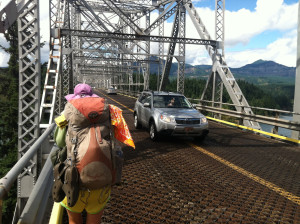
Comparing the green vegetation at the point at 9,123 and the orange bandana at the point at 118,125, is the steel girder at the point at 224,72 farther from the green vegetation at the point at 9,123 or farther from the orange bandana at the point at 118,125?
the green vegetation at the point at 9,123

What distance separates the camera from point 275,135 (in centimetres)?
1108

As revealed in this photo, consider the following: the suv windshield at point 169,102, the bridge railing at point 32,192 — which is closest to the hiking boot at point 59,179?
the bridge railing at point 32,192

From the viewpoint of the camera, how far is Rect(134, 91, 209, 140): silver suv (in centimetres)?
888

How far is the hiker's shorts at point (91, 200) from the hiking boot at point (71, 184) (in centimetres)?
12

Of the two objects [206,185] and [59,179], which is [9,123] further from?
[59,179]

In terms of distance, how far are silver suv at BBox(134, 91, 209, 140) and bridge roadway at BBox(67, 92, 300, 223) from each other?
0.53 m

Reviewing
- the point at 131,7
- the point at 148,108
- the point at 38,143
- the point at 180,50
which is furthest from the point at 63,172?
the point at 131,7

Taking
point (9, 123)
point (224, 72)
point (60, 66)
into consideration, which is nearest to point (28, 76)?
point (60, 66)

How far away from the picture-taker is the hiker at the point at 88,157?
2.33 meters

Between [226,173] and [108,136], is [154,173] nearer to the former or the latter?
[226,173]

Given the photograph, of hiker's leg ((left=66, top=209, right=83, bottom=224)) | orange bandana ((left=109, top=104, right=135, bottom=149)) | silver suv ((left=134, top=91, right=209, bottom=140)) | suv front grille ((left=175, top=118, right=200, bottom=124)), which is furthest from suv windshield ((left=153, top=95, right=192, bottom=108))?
hiker's leg ((left=66, top=209, right=83, bottom=224))

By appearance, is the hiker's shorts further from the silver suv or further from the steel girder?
the steel girder

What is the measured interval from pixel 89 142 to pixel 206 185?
3.72 meters

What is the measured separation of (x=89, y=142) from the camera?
2.34m
